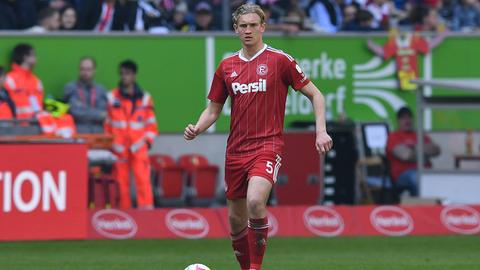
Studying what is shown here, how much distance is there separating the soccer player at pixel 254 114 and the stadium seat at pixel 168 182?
9.33 m

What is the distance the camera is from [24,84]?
1928cm

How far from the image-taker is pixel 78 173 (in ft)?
53.9

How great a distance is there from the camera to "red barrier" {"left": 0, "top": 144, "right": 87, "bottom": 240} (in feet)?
52.9

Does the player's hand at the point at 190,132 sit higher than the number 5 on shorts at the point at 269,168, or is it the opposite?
→ the player's hand at the point at 190,132

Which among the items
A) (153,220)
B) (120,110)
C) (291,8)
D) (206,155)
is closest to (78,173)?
(153,220)

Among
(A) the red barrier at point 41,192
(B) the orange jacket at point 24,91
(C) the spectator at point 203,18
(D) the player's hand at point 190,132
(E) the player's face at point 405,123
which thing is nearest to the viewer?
(D) the player's hand at point 190,132

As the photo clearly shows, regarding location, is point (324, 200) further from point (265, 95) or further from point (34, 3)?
point (265, 95)

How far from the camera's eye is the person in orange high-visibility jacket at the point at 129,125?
1967cm

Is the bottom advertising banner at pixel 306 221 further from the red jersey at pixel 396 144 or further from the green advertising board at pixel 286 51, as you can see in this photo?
the green advertising board at pixel 286 51

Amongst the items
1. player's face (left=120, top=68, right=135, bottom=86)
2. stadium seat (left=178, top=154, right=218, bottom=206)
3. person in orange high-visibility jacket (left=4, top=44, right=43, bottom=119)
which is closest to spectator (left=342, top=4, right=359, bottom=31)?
stadium seat (left=178, top=154, right=218, bottom=206)

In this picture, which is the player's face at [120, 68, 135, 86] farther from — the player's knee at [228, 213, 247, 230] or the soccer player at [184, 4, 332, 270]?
the player's knee at [228, 213, 247, 230]

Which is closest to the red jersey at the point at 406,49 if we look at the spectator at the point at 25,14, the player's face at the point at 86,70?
the player's face at the point at 86,70

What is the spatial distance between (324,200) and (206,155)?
1972 millimetres

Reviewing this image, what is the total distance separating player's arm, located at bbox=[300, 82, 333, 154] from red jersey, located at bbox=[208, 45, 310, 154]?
0.27ft
